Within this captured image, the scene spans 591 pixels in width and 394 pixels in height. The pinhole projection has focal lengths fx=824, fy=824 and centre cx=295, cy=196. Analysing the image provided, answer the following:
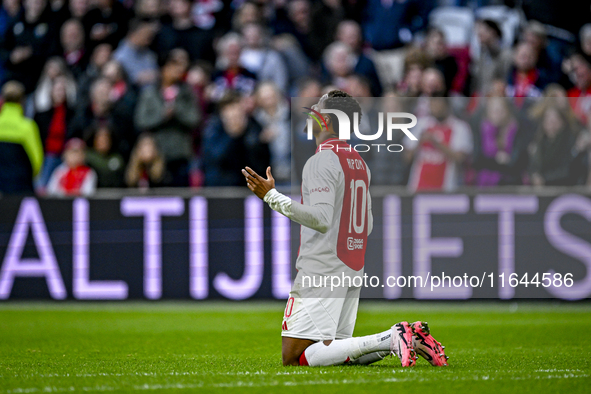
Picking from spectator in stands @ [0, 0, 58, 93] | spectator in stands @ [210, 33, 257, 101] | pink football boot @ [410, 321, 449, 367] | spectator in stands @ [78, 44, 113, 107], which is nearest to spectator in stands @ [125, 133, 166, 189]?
spectator in stands @ [210, 33, 257, 101]

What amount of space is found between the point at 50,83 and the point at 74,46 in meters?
0.78

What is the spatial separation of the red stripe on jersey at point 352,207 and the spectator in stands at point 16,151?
771 centimetres

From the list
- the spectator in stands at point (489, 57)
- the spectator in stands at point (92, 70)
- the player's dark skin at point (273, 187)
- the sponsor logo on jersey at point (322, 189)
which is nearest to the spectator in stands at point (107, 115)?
the spectator in stands at point (92, 70)

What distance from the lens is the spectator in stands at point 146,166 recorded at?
1141 cm

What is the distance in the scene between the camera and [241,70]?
40.2ft

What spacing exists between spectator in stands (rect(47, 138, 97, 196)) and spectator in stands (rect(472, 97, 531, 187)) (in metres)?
5.26

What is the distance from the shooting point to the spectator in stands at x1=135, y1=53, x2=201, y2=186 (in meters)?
11.6

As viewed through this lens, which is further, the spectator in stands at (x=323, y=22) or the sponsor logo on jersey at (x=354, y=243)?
the spectator in stands at (x=323, y=22)

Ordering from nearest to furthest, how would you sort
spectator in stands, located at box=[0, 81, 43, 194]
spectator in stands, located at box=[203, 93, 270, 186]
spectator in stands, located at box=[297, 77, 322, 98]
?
spectator in stands, located at box=[203, 93, 270, 186] → spectator in stands, located at box=[297, 77, 322, 98] → spectator in stands, located at box=[0, 81, 43, 194]

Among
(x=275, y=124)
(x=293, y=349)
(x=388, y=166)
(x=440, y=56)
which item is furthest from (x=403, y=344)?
(x=440, y=56)

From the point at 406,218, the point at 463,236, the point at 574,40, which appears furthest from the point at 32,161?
the point at 574,40

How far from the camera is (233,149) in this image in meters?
11.2

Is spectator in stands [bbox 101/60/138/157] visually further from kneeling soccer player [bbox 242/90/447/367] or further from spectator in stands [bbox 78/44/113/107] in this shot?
kneeling soccer player [bbox 242/90/447/367]

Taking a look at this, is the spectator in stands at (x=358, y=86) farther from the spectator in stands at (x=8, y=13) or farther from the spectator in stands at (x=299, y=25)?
the spectator in stands at (x=8, y=13)
